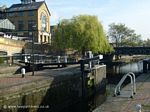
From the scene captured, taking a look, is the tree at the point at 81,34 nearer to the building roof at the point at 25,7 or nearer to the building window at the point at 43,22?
the building window at the point at 43,22

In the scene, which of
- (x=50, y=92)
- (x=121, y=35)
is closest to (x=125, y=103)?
(x=50, y=92)

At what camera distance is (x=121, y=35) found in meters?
104

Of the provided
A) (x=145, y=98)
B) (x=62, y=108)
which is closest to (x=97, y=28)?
(x=62, y=108)

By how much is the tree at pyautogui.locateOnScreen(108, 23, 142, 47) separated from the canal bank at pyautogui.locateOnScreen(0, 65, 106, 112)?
7161 cm

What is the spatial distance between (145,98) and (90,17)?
46.2 metres

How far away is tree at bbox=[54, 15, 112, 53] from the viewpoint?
58.2 metres

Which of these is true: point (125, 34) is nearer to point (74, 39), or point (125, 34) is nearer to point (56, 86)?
point (74, 39)

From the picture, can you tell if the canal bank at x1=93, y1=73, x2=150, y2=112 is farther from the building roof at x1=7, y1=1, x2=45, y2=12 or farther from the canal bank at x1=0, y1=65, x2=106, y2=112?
the building roof at x1=7, y1=1, x2=45, y2=12

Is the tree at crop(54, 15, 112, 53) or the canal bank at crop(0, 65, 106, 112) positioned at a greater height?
the tree at crop(54, 15, 112, 53)

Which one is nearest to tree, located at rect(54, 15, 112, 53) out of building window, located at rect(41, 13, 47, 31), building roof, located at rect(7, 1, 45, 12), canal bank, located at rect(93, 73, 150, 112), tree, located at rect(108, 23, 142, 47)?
building window, located at rect(41, 13, 47, 31)

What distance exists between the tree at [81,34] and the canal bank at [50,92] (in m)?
26.8

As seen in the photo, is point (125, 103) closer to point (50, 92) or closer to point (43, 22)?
point (50, 92)

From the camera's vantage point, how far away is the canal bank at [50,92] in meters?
16.3

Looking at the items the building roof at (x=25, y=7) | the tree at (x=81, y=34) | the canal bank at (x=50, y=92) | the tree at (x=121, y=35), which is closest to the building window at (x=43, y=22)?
the building roof at (x=25, y=7)
